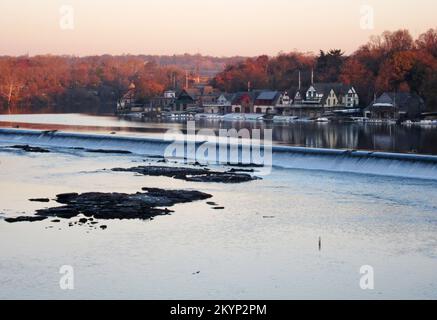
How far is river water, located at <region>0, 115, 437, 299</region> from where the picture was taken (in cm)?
838

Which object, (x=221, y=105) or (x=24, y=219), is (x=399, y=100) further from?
(x=24, y=219)

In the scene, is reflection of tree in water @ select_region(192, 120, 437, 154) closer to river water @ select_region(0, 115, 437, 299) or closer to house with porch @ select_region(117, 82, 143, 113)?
river water @ select_region(0, 115, 437, 299)

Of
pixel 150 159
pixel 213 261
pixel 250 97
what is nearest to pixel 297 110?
pixel 250 97

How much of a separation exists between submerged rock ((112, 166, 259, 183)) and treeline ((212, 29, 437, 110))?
25.3m

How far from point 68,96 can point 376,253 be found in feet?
240

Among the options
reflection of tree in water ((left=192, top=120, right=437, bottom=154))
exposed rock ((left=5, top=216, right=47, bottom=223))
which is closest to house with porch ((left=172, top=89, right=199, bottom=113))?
reflection of tree in water ((left=192, top=120, right=437, bottom=154))

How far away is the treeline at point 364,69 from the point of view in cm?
4534

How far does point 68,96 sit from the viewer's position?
3150 inches

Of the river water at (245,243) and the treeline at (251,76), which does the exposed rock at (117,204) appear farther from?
the treeline at (251,76)

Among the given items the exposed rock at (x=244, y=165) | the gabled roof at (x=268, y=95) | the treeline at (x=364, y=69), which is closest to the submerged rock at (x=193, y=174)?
the exposed rock at (x=244, y=165)

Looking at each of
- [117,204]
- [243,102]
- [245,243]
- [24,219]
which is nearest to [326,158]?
[117,204]

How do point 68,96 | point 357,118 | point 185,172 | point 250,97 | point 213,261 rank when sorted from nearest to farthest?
point 213,261
point 185,172
point 357,118
point 250,97
point 68,96

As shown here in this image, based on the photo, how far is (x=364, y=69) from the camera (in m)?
52.9

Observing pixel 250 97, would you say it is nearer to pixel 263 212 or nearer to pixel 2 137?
pixel 2 137
